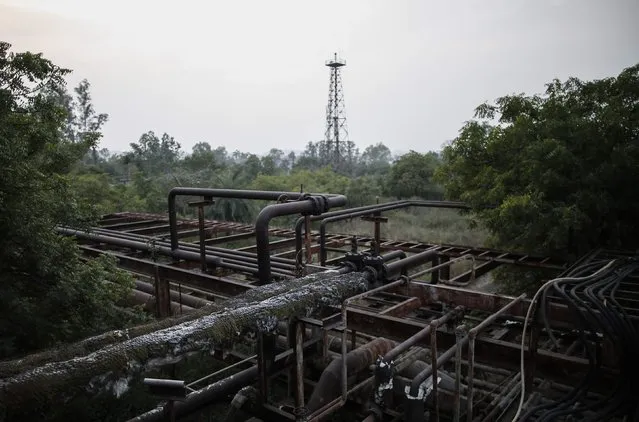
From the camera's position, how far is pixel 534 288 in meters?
9.16

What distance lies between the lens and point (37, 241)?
4.83 meters

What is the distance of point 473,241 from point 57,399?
18282 mm

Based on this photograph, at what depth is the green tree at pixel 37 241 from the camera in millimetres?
4613

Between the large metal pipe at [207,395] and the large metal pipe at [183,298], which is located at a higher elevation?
the large metal pipe at [207,395]

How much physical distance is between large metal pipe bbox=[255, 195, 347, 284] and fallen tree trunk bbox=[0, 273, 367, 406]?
0.78 meters

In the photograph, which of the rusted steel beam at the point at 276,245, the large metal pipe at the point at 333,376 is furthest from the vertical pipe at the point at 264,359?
the rusted steel beam at the point at 276,245

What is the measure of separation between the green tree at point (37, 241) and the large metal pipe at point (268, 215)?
6.65ft

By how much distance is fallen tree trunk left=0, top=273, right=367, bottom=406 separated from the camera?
243 cm

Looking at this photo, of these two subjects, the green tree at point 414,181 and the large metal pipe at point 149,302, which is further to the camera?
the green tree at point 414,181

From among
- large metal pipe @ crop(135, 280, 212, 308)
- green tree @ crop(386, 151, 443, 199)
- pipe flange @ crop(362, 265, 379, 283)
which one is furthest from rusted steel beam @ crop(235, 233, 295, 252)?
green tree @ crop(386, 151, 443, 199)

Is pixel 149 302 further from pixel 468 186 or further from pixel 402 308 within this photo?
pixel 468 186

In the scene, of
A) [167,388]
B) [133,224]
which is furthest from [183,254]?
[133,224]

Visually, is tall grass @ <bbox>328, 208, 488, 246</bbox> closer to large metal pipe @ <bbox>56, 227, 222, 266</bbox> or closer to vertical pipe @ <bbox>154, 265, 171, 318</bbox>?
large metal pipe @ <bbox>56, 227, 222, 266</bbox>

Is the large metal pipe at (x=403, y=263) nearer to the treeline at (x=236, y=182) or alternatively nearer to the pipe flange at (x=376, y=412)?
the pipe flange at (x=376, y=412)
